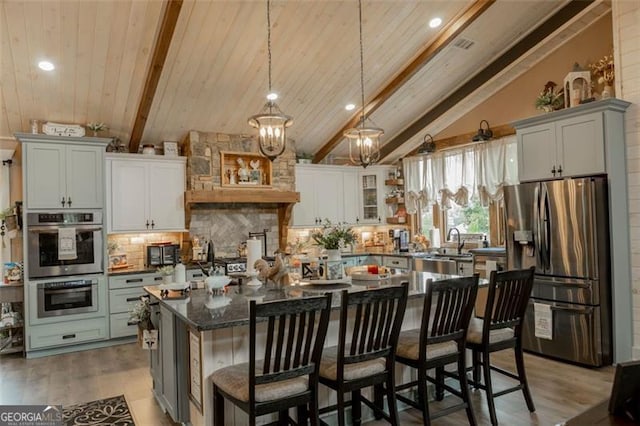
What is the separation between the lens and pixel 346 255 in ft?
23.5

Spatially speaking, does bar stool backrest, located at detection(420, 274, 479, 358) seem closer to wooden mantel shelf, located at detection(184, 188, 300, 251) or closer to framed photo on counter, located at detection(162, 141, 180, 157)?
wooden mantel shelf, located at detection(184, 188, 300, 251)

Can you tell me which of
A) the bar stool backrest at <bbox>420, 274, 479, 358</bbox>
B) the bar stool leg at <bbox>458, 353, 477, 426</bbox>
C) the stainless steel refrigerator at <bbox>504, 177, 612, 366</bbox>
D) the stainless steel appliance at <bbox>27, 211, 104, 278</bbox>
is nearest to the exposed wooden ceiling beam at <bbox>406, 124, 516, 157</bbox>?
the stainless steel refrigerator at <bbox>504, 177, 612, 366</bbox>

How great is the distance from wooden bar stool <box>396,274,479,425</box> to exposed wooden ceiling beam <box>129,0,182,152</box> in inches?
138

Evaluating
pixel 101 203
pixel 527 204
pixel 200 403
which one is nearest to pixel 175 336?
pixel 200 403

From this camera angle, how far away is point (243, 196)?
643cm

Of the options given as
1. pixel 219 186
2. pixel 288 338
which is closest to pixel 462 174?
pixel 219 186

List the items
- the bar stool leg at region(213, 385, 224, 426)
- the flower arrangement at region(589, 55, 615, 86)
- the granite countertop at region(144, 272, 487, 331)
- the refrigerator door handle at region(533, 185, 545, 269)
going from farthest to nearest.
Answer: the flower arrangement at region(589, 55, 615, 86) < the refrigerator door handle at region(533, 185, 545, 269) < the bar stool leg at region(213, 385, 224, 426) < the granite countertop at region(144, 272, 487, 331)

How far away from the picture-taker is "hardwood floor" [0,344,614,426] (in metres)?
3.18

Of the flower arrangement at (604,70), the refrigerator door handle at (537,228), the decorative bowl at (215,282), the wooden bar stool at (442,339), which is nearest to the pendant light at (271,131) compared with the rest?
the decorative bowl at (215,282)

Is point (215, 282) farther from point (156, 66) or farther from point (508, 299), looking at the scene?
point (156, 66)

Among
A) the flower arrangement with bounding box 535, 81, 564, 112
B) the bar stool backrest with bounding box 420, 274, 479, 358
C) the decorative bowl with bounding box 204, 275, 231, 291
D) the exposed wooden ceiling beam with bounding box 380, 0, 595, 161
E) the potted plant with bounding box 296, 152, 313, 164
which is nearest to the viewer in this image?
the bar stool backrest with bounding box 420, 274, 479, 358

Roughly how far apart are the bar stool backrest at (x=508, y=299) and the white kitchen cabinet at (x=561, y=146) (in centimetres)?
184

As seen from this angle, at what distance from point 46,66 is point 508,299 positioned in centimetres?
514

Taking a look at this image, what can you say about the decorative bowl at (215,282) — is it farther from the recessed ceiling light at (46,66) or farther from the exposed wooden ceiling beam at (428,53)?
the exposed wooden ceiling beam at (428,53)
